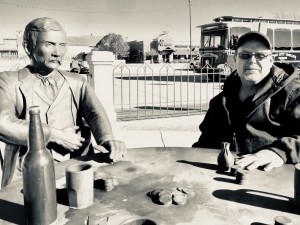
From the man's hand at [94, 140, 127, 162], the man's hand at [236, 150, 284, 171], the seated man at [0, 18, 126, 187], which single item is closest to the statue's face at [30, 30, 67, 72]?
the seated man at [0, 18, 126, 187]

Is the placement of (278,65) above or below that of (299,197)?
above

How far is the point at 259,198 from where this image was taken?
1554mm

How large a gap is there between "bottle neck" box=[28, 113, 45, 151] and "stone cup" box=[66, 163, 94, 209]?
249 mm

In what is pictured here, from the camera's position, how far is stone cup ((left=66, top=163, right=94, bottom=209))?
1411 mm

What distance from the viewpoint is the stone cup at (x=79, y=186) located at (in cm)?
141

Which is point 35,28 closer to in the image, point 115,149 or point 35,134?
point 115,149

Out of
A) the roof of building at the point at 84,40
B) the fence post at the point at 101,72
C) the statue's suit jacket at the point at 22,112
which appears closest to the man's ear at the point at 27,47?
the statue's suit jacket at the point at 22,112

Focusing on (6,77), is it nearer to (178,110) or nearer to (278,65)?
(278,65)

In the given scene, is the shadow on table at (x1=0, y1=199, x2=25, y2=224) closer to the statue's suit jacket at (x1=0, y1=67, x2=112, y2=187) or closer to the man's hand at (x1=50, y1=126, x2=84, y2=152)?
the statue's suit jacket at (x1=0, y1=67, x2=112, y2=187)

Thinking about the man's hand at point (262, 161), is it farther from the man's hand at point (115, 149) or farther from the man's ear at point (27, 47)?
the man's ear at point (27, 47)

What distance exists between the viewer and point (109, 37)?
205ft

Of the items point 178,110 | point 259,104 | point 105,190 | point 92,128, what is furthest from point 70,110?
point 178,110

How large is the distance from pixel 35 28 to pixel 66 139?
A: 2.75 feet

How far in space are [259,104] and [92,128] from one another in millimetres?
1356
